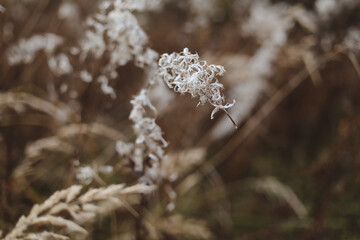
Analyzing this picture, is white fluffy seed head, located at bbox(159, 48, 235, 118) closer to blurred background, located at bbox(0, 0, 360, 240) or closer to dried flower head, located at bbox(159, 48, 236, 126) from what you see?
dried flower head, located at bbox(159, 48, 236, 126)

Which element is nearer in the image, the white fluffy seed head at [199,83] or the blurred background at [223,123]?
the white fluffy seed head at [199,83]

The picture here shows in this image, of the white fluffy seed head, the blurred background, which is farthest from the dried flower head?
the blurred background

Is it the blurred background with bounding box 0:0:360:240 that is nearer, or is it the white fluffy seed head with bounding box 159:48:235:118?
the white fluffy seed head with bounding box 159:48:235:118

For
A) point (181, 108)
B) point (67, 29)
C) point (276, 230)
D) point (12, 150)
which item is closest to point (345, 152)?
point (276, 230)

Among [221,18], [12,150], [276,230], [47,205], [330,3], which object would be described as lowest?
[47,205]

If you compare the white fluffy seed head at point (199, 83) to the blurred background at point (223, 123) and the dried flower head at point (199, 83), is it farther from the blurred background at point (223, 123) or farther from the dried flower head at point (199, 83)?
the blurred background at point (223, 123)

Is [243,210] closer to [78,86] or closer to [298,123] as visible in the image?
[298,123]

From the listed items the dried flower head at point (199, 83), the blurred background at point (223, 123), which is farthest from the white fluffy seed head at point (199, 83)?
the blurred background at point (223, 123)

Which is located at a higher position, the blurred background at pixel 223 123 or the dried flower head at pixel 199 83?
the blurred background at pixel 223 123
